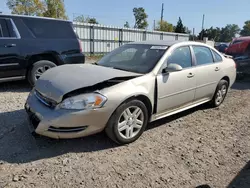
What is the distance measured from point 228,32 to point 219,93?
321 feet

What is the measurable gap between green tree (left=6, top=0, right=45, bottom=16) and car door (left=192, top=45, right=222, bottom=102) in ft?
97.6

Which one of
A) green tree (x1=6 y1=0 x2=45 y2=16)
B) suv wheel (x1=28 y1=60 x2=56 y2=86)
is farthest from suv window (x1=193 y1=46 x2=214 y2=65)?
green tree (x1=6 y1=0 x2=45 y2=16)

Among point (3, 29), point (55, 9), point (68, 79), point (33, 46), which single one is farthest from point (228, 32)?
point (68, 79)

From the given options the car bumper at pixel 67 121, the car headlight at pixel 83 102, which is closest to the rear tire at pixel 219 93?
the car bumper at pixel 67 121

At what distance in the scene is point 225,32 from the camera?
89.5m

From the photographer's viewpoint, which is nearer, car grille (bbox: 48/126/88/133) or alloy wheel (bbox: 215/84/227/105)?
car grille (bbox: 48/126/88/133)

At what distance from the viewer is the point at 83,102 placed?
2.84 m

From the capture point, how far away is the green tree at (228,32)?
85.6 m

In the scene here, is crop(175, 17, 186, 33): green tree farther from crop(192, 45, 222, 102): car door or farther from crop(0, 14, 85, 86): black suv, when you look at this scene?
crop(192, 45, 222, 102): car door

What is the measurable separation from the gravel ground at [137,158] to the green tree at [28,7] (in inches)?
1162

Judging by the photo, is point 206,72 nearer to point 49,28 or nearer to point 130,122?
point 130,122

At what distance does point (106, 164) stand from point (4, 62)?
165 inches

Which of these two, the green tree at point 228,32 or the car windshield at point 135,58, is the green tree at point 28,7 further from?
the green tree at point 228,32

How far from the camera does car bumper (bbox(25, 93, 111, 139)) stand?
2789mm
